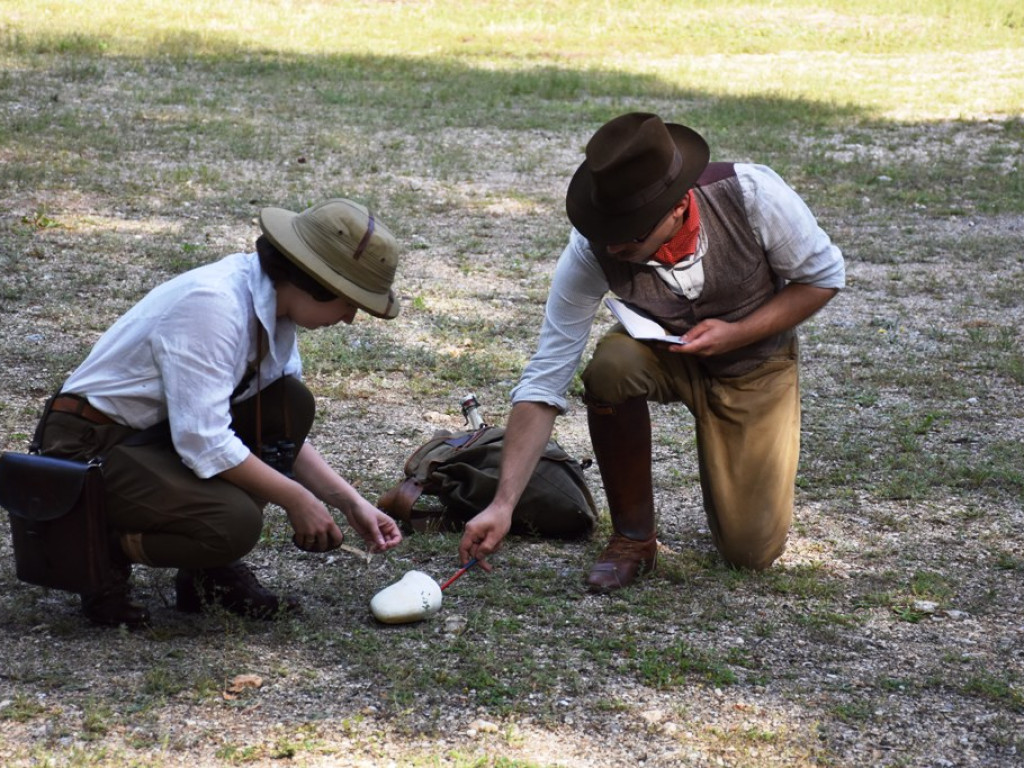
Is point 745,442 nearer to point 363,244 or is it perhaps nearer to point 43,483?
point 363,244

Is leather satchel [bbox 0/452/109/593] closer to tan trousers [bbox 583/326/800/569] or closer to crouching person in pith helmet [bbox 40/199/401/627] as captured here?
crouching person in pith helmet [bbox 40/199/401/627]

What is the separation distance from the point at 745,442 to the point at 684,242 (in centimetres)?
68

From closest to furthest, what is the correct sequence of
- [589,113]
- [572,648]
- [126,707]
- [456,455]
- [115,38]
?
[126,707] < [572,648] < [456,455] < [589,113] < [115,38]

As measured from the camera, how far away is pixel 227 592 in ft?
11.2

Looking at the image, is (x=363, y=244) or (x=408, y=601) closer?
(x=363, y=244)

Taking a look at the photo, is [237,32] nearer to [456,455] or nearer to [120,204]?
[120,204]

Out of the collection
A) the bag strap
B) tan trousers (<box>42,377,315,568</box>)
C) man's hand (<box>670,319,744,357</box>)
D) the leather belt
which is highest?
man's hand (<box>670,319,744,357</box>)

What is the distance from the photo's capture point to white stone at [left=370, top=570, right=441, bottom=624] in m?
3.46

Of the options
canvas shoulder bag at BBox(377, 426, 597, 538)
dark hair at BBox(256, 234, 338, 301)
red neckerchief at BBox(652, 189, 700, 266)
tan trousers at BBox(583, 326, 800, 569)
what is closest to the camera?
dark hair at BBox(256, 234, 338, 301)

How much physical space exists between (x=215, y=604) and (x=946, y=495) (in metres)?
2.62

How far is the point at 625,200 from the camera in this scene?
11.1 ft

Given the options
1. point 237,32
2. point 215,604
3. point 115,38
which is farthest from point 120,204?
point 237,32

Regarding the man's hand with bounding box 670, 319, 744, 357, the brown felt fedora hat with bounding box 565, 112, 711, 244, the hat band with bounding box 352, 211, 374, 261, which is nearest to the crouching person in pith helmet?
the hat band with bounding box 352, 211, 374, 261

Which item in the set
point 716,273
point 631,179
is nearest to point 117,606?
point 631,179
